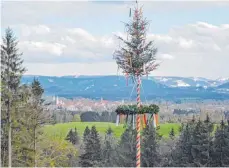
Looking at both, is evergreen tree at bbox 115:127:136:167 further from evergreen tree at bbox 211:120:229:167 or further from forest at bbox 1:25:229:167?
evergreen tree at bbox 211:120:229:167

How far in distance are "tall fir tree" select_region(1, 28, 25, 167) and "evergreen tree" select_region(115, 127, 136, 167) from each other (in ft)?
105

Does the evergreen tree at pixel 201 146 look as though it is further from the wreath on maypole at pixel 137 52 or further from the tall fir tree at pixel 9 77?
the wreath on maypole at pixel 137 52

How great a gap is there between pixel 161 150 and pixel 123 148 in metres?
5.13

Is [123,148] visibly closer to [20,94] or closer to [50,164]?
[50,164]

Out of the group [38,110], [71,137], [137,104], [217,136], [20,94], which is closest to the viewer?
[137,104]

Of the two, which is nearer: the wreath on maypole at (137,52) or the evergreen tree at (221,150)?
the wreath on maypole at (137,52)

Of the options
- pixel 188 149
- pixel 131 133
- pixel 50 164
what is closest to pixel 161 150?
pixel 131 133

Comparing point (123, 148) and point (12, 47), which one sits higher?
point (12, 47)

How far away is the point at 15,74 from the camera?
30.2 m

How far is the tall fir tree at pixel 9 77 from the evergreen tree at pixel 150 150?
112 feet

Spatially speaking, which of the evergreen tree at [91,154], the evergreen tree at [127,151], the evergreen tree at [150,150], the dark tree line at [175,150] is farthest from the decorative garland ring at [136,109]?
the evergreen tree at [91,154]

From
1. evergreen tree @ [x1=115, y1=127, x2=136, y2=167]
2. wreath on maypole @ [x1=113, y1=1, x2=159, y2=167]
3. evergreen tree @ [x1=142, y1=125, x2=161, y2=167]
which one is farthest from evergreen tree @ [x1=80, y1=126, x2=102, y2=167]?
wreath on maypole @ [x1=113, y1=1, x2=159, y2=167]

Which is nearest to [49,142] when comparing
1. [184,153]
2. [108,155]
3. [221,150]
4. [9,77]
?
[9,77]

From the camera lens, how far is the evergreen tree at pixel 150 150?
63062mm
